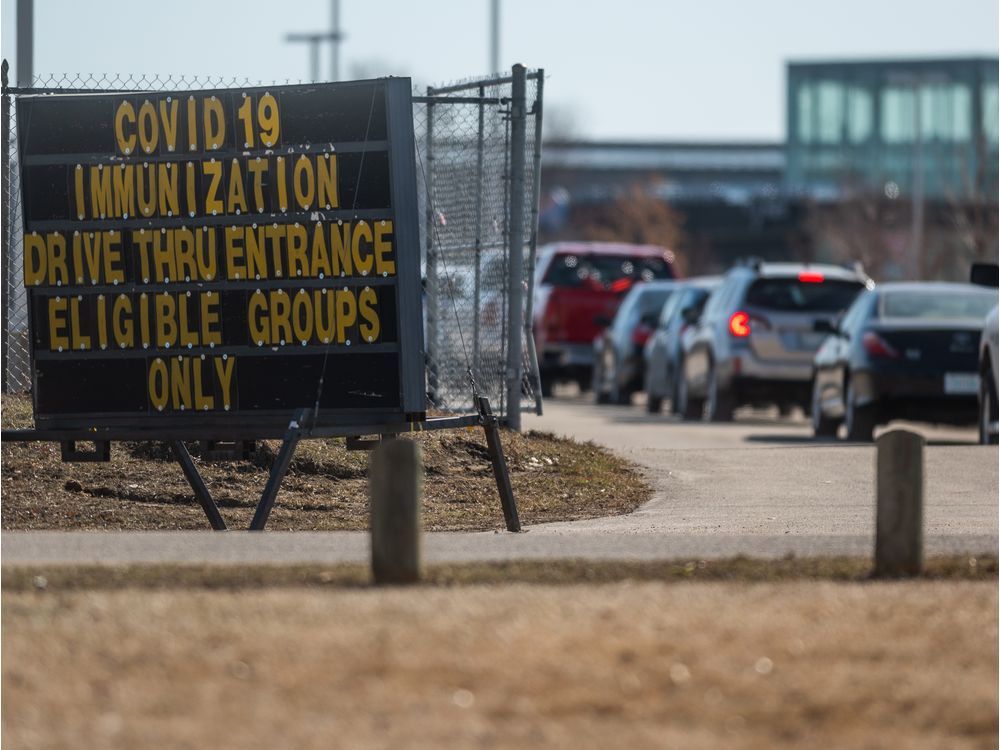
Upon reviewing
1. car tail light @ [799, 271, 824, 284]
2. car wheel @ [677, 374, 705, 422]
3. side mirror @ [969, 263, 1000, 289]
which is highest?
side mirror @ [969, 263, 1000, 289]

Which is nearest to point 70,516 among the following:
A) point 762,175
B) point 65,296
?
point 65,296

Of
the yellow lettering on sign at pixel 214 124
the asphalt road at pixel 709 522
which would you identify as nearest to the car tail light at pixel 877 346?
the asphalt road at pixel 709 522

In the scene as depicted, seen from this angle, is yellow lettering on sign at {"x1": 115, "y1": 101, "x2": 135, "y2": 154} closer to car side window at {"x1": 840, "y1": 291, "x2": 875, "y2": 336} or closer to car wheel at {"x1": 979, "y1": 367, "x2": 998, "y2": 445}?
car wheel at {"x1": 979, "y1": 367, "x2": 998, "y2": 445}

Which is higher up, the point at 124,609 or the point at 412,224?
the point at 412,224

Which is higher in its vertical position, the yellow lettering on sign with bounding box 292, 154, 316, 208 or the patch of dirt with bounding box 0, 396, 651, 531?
the yellow lettering on sign with bounding box 292, 154, 316, 208

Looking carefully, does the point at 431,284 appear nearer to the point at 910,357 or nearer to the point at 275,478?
the point at 910,357

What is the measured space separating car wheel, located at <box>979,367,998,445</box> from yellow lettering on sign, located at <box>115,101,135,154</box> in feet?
28.4

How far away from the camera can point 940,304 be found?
797 inches

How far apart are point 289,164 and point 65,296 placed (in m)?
1.36

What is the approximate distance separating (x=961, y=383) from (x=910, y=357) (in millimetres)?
477

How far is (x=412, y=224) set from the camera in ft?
37.3

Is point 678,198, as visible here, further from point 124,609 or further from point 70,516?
point 124,609

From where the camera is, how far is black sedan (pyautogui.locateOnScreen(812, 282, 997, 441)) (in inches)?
757

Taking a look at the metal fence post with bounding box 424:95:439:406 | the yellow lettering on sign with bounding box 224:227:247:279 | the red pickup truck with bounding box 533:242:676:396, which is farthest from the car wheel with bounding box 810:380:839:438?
the yellow lettering on sign with bounding box 224:227:247:279
